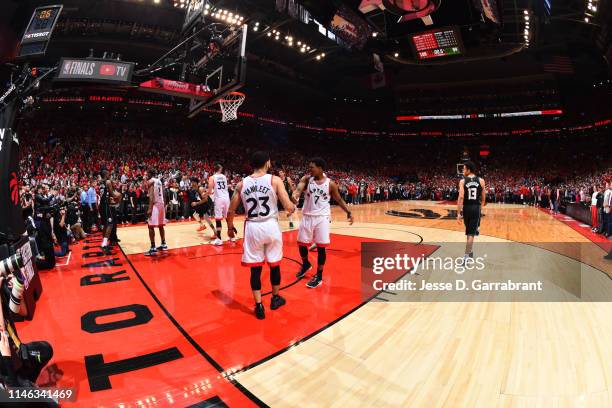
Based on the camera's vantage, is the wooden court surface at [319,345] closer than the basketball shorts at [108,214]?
Yes

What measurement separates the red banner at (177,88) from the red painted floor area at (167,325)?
4693 mm

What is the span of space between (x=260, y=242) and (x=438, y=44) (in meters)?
8.71

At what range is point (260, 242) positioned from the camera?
12.9 feet

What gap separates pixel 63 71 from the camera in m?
5.84

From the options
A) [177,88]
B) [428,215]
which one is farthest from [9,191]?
[428,215]

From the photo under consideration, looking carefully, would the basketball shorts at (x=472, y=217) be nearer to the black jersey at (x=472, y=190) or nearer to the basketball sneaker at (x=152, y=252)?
the black jersey at (x=472, y=190)

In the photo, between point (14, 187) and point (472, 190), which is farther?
point (472, 190)

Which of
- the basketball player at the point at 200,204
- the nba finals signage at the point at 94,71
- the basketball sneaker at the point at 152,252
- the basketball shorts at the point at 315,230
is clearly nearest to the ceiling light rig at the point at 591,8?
the basketball shorts at the point at 315,230

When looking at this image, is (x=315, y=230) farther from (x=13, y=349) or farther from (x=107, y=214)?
(x=107, y=214)

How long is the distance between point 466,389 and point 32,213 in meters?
7.09

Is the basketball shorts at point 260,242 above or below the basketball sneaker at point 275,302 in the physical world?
above

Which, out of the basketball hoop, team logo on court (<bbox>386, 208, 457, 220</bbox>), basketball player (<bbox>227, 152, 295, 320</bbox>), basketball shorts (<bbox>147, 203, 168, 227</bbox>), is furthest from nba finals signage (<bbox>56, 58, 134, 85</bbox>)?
team logo on court (<bbox>386, 208, 457, 220</bbox>)

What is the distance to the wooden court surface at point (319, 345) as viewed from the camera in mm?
2566

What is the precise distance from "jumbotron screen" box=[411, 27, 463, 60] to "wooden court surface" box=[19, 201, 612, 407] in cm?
675
